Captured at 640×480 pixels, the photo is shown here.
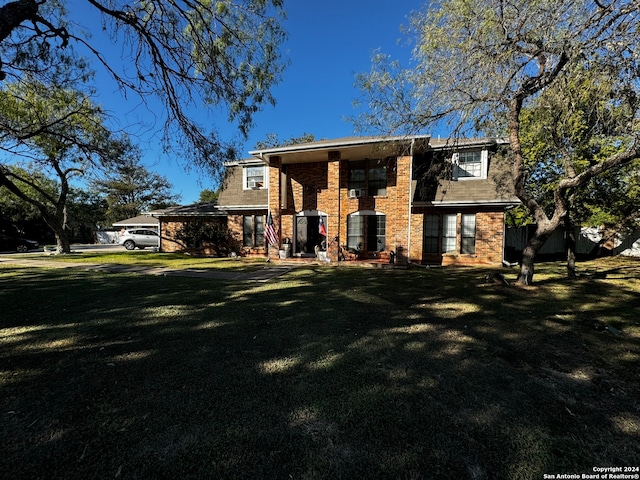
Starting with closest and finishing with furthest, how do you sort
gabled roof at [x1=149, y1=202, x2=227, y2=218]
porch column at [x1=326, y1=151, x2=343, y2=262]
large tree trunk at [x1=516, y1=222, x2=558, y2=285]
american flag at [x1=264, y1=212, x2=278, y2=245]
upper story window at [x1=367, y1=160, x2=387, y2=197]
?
large tree trunk at [x1=516, y1=222, x2=558, y2=285] < porch column at [x1=326, y1=151, x2=343, y2=262] < american flag at [x1=264, y1=212, x2=278, y2=245] < upper story window at [x1=367, y1=160, x2=387, y2=197] < gabled roof at [x1=149, y1=202, x2=227, y2=218]

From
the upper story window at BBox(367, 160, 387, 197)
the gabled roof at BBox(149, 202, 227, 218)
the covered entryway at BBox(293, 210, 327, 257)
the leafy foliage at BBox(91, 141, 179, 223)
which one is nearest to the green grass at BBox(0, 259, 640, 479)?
the upper story window at BBox(367, 160, 387, 197)

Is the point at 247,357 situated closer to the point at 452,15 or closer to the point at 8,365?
the point at 8,365

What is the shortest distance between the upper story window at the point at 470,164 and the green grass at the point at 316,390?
26.7ft

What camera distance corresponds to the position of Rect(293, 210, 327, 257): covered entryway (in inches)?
579

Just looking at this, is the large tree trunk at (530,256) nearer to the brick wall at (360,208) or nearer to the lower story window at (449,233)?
the brick wall at (360,208)

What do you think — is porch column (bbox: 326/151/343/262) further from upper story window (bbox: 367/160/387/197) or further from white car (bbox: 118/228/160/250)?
white car (bbox: 118/228/160/250)

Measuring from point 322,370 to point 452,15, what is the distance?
7332 millimetres

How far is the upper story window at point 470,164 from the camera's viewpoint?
41.8 feet

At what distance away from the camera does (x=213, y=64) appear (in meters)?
5.70

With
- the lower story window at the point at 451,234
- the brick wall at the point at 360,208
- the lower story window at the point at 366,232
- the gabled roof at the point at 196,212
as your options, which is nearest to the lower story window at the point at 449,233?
the lower story window at the point at 451,234

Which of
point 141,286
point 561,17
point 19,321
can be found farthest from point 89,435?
point 561,17

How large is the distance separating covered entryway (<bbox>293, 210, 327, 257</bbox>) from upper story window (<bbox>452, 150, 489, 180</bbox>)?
6789 mm

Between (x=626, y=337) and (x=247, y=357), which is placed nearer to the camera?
(x=247, y=357)

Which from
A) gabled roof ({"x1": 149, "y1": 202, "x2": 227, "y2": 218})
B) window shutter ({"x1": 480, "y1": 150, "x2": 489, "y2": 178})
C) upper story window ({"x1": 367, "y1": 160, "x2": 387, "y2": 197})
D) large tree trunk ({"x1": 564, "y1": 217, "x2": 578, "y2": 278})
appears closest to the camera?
large tree trunk ({"x1": 564, "y1": 217, "x2": 578, "y2": 278})
